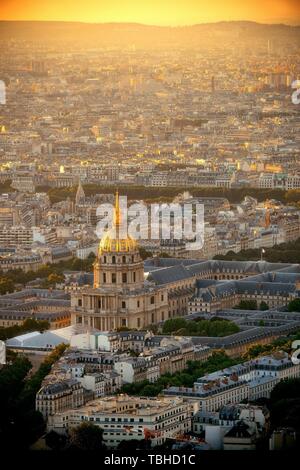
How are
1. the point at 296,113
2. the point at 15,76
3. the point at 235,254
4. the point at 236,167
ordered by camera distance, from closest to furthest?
1. the point at 235,254
2. the point at 236,167
3. the point at 296,113
4. the point at 15,76

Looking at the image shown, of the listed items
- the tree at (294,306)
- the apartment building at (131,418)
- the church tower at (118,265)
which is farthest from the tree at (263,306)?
the apartment building at (131,418)

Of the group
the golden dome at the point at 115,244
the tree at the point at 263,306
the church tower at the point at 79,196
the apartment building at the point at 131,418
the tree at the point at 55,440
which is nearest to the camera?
the tree at the point at 55,440

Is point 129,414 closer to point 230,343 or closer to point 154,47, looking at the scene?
point 230,343

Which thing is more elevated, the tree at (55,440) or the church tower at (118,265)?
the tree at (55,440)

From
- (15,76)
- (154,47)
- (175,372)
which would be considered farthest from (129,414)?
(154,47)

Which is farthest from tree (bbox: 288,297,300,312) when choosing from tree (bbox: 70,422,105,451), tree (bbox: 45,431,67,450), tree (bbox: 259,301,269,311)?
tree (bbox: 70,422,105,451)

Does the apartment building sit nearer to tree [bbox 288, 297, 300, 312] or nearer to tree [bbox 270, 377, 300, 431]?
tree [bbox 270, 377, 300, 431]

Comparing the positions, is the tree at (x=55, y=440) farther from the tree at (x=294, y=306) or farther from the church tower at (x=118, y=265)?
the tree at (x=294, y=306)
